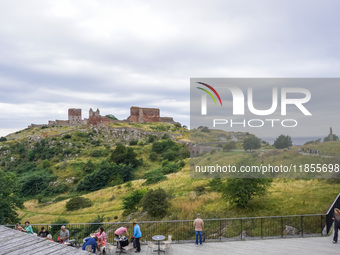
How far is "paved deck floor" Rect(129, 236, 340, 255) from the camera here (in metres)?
9.76

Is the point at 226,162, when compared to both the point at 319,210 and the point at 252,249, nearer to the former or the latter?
the point at 319,210

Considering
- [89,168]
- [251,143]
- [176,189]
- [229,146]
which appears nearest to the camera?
[251,143]

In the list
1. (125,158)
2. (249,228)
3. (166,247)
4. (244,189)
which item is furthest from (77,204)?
(166,247)

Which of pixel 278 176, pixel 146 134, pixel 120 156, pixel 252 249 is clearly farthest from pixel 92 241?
pixel 146 134

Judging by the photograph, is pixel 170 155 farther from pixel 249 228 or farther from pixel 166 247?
pixel 166 247

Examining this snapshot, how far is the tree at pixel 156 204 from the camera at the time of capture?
20.0 meters

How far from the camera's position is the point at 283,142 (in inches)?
917

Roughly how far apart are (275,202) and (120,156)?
1724 inches

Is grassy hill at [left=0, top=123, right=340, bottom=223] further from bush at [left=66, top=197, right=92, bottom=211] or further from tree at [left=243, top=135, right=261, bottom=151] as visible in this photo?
bush at [left=66, top=197, right=92, bottom=211]

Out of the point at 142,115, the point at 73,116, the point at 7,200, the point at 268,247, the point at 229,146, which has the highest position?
the point at 142,115

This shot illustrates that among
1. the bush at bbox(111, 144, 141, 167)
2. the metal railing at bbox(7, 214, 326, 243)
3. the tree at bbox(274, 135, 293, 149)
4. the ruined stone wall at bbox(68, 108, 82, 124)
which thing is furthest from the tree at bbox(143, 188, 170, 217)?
the ruined stone wall at bbox(68, 108, 82, 124)

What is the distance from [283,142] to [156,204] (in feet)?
39.8

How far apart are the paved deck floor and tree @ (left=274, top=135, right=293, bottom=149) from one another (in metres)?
12.6

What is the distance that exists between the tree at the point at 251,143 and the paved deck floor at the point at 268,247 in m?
13.3
